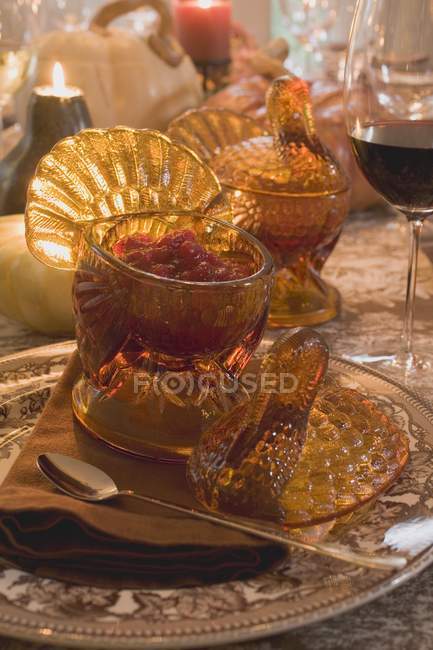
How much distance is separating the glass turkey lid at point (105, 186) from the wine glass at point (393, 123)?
0.45 feet

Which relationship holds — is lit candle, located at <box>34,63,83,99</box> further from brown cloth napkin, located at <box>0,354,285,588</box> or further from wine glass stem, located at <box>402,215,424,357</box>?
brown cloth napkin, located at <box>0,354,285,588</box>

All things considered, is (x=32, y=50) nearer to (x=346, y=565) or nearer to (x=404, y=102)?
(x=404, y=102)

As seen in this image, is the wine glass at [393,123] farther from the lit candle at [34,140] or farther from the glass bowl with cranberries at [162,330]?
the lit candle at [34,140]

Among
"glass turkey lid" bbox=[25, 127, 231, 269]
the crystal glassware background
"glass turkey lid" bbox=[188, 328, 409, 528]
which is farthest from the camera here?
the crystal glassware background

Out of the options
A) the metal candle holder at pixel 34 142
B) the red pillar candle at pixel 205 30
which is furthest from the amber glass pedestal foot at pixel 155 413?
the red pillar candle at pixel 205 30

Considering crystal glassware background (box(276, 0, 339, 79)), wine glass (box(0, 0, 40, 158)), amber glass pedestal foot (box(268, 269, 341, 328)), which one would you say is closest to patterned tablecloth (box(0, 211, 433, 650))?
amber glass pedestal foot (box(268, 269, 341, 328))

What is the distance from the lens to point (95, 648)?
44cm

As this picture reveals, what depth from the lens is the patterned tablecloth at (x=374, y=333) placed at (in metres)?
0.47

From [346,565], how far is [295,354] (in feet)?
0.41

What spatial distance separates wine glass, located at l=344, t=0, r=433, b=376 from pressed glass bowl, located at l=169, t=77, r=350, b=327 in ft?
0.25

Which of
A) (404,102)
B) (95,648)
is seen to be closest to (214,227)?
(95,648)

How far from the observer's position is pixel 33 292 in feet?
2.69

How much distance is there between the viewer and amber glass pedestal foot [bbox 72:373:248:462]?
1.93ft

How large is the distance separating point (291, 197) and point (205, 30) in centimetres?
77
